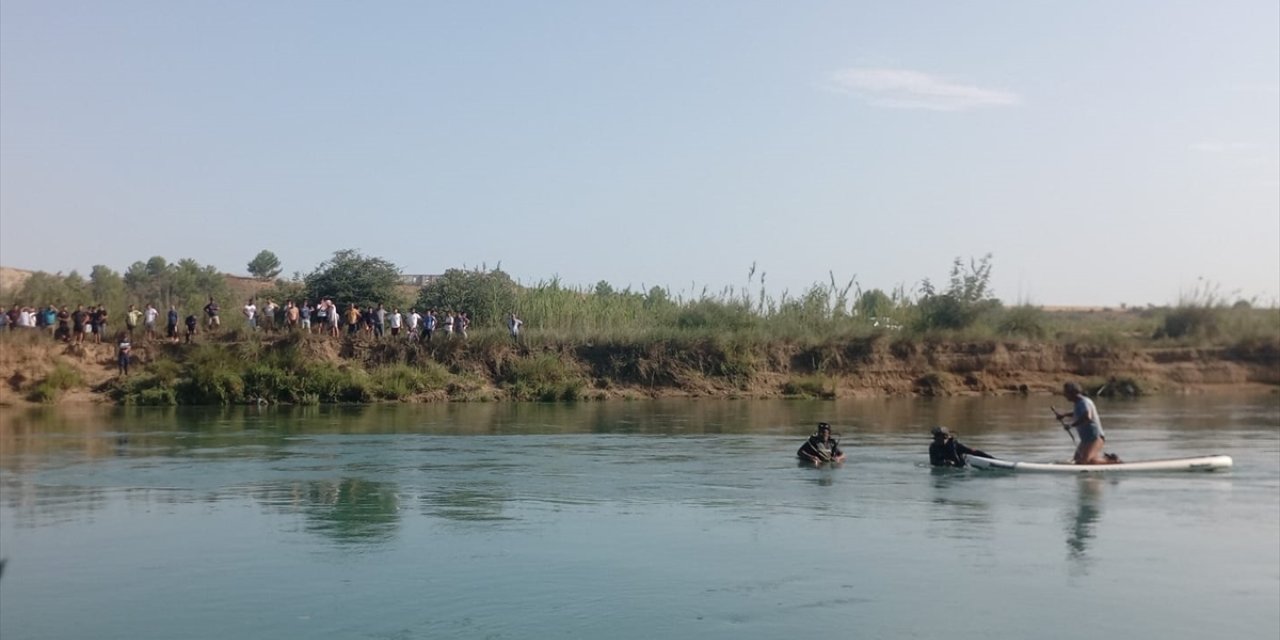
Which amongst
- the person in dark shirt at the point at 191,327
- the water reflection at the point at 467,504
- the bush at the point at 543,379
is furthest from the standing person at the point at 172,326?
the water reflection at the point at 467,504

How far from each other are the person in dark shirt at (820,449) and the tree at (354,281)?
1408 inches

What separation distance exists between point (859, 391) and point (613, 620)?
1571 inches

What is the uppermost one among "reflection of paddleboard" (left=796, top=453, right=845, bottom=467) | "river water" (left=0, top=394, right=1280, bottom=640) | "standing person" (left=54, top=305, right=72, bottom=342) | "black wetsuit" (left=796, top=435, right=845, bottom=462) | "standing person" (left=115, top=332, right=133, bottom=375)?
"standing person" (left=54, top=305, right=72, bottom=342)

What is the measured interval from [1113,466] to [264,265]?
11109 cm

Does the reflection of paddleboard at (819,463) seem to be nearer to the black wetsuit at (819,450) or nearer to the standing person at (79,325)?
the black wetsuit at (819,450)

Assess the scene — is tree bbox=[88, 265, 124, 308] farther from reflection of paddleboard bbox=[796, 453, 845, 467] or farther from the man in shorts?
reflection of paddleboard bbox=[796, 453, 845, 467]

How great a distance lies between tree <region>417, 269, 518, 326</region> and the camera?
60.4 m

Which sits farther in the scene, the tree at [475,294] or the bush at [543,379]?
the tree at [475,294]

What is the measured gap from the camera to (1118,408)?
153 feet

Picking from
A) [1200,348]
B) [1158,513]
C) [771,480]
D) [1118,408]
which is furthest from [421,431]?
[1200,348]

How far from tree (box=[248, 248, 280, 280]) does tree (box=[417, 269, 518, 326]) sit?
62.2 m

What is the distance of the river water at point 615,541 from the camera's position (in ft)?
50.2

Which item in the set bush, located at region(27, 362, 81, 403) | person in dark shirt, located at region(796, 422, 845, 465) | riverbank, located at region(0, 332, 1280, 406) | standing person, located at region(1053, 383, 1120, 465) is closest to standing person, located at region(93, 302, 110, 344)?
riverbank, located at region(0, 332, 1280, 406)

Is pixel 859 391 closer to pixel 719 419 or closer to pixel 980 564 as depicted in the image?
pixel 719 419
